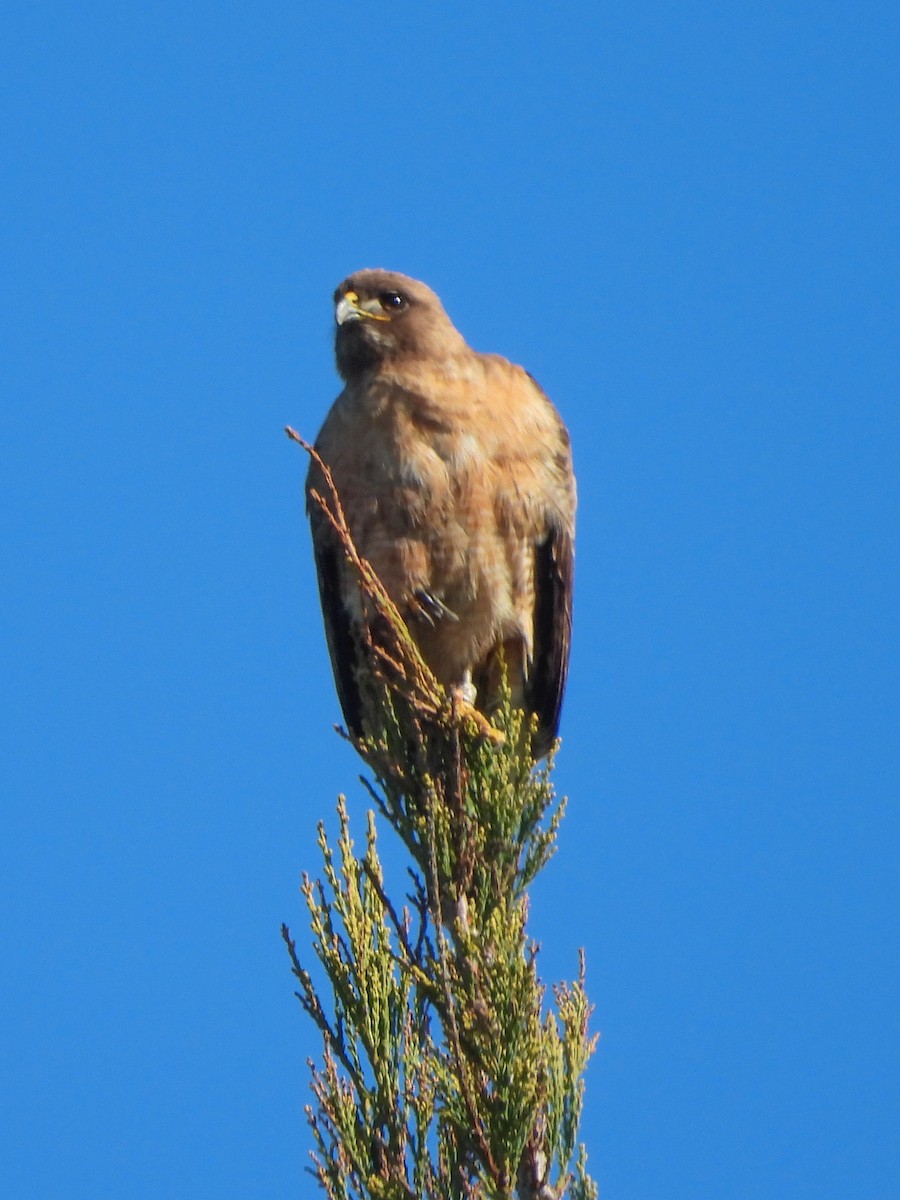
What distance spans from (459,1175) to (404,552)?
2.34 metres

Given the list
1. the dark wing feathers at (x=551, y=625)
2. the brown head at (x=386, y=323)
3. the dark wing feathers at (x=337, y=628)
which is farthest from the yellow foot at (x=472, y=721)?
the brown head at (x=386, y=323)

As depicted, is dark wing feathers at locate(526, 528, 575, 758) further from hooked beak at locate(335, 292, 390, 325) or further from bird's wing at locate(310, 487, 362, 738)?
hooked beak at locate(335, 292, 390, 325)

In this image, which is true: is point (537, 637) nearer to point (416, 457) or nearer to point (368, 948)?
point (416, 457)

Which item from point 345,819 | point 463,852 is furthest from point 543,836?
point 345,819

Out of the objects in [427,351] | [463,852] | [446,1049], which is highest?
[427,351]

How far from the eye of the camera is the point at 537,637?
5.41m

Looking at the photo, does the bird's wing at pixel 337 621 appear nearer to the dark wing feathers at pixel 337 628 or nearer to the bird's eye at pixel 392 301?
the dark wing feathers at pixel 337 628

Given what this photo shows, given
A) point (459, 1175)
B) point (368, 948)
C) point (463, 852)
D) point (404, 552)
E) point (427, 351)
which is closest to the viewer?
point (459, 1175)

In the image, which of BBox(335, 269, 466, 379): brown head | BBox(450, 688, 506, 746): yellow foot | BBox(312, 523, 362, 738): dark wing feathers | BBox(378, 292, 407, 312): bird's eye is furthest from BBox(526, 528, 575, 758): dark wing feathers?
BBox(450, 688, 506, 746): yellow foot

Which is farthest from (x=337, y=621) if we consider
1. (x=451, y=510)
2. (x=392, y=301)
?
(x=392, y=301)

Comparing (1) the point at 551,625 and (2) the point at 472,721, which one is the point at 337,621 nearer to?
(1) the point at 551,625

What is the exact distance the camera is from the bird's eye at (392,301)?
5.67 m

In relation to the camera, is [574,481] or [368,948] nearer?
[368,948]

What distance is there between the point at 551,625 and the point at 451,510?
582mm
